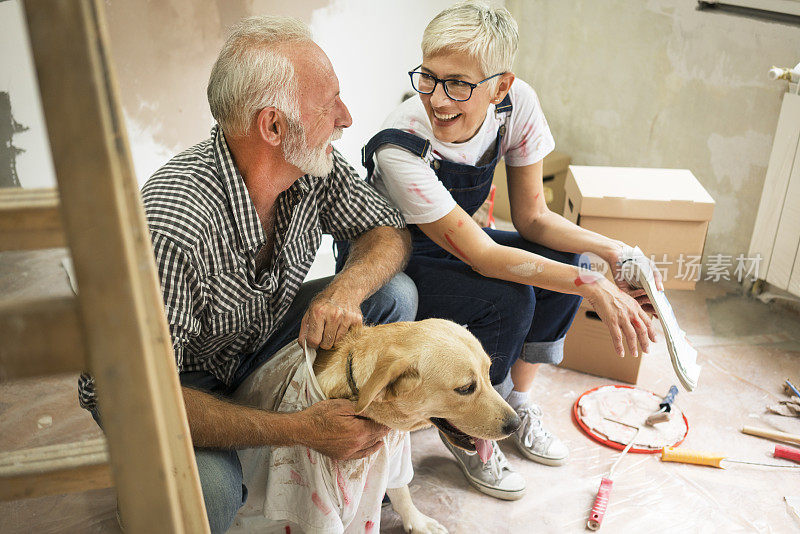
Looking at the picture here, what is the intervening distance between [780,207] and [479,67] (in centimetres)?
196

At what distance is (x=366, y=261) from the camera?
6.13ft

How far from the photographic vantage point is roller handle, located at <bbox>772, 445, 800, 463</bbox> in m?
2.32

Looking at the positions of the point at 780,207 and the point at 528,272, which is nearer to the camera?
the point at 528,272

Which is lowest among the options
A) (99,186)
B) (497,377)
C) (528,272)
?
(497,377)

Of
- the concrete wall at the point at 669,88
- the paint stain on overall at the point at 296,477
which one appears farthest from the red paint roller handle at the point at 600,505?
the concrete wall at the point at 669,88

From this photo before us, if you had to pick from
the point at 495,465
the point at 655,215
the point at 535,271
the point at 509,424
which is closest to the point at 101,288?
the point at 509,424

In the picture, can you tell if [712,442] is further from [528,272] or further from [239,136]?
[239,136]

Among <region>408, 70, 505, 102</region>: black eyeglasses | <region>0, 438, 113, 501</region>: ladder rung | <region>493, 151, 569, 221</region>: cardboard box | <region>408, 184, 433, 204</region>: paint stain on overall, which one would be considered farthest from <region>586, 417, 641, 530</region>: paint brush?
<region>493, 151, 569, 221</region>: cardboard box

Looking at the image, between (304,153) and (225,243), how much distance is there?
1.02 feet

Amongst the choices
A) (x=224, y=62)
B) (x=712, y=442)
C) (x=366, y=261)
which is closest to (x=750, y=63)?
(x=712, y=442)

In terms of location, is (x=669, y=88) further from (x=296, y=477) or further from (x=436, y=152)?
(x=296, y=477)

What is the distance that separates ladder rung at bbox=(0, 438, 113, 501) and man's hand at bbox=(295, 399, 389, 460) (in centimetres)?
68

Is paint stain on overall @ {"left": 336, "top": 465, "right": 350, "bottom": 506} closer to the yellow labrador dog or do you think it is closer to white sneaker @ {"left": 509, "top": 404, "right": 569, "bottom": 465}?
the yellow labrador dog

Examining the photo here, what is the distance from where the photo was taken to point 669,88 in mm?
3600
